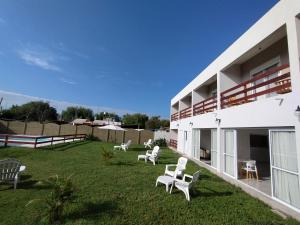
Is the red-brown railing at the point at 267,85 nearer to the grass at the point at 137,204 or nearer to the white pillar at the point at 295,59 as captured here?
the white pillar at the point at 295,59

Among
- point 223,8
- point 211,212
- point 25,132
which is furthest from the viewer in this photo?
point 25,132

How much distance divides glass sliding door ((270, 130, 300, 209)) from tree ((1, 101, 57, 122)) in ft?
224

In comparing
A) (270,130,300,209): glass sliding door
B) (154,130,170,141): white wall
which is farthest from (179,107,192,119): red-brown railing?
(270,130,300,209): glass sliding door

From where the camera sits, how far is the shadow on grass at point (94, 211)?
4.28 meters

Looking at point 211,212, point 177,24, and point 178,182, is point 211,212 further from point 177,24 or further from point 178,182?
point 177,24

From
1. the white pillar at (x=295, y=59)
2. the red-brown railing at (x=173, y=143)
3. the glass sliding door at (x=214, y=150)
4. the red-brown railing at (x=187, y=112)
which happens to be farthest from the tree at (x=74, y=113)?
the white pillar at (x=295, y=59)

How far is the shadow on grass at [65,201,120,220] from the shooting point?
4.28 metres

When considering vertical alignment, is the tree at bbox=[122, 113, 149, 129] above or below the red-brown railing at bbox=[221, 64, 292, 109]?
above

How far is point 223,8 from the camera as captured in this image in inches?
431

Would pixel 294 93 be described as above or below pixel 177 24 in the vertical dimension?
below

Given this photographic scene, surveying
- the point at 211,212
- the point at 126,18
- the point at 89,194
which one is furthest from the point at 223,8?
the point at 89,194

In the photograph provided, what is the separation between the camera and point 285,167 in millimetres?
5168

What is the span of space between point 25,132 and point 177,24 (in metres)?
27.5

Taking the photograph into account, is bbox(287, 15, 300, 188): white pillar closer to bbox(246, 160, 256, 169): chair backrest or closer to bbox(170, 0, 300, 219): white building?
bbox(170, 0, 300, 219): white building
